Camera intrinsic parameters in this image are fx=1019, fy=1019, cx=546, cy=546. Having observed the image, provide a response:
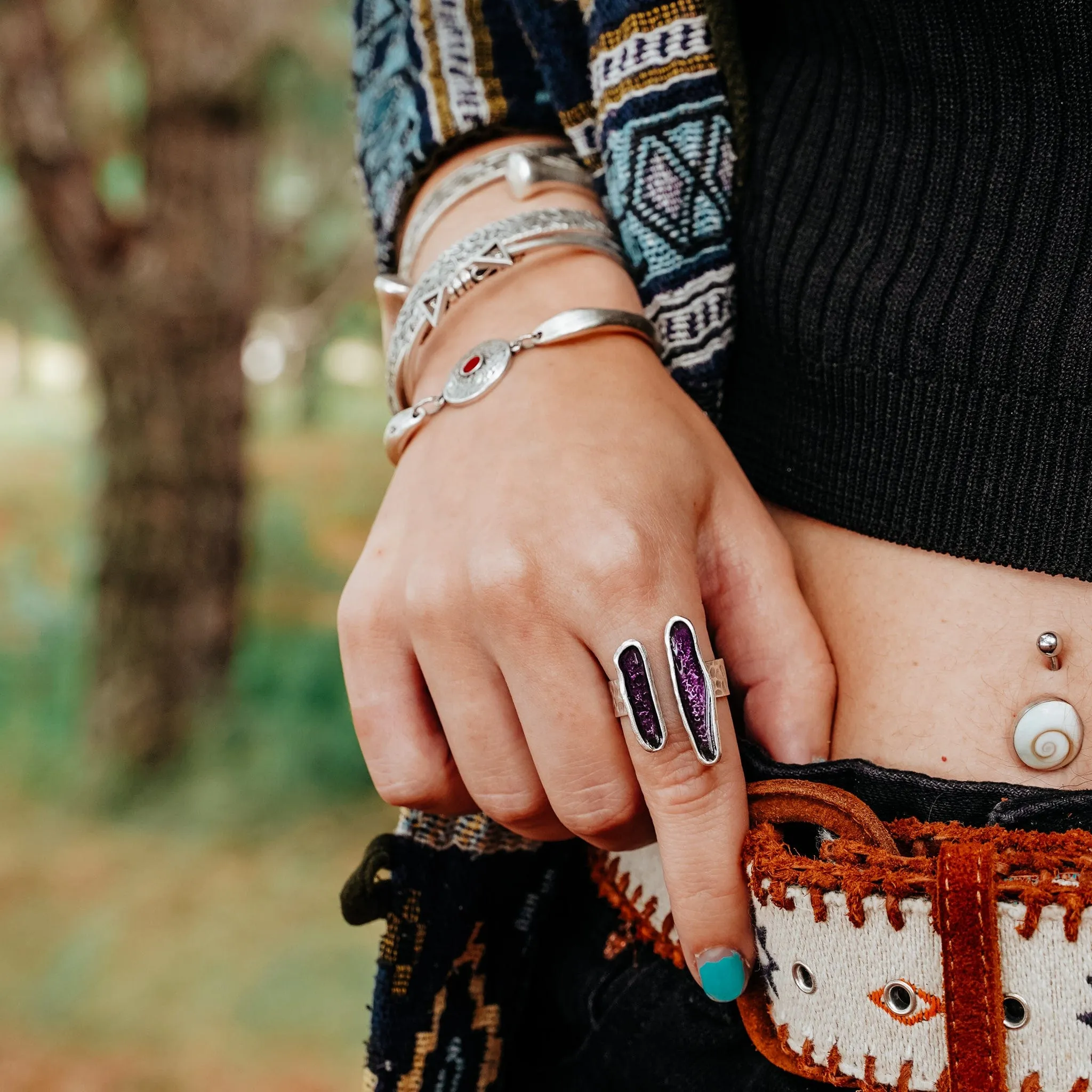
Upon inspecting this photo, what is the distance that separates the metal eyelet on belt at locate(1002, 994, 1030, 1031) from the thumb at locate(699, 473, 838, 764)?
0.61ft

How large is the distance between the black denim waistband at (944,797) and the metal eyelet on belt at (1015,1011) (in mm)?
89

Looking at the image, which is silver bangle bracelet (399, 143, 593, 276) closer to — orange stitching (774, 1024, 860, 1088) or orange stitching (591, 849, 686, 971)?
orange stitching (591, 849, 686, 971)

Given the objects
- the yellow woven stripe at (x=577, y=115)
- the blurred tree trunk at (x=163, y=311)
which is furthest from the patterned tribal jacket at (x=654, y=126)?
the blurred tree trunk at (x=163, y=311)

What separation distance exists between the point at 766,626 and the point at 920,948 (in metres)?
0.21

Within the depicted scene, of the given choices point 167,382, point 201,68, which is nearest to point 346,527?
point 167,382

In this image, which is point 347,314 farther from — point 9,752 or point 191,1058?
point 191,1058

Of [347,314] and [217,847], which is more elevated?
[347,314]

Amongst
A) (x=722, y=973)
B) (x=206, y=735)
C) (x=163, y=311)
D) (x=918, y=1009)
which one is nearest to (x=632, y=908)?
(x=722, y=973)

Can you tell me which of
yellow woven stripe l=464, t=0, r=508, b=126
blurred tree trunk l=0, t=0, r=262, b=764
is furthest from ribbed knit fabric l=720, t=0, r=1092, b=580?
blurred tree trunk l=0, t=0, r=262, b=764

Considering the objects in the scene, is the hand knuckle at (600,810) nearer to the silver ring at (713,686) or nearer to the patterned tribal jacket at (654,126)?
the silver ring at (713,686)

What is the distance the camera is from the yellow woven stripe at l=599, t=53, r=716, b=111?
29.9 inches

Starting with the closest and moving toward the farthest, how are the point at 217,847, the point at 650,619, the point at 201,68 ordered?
the point at 650,619 → the point at 201,68 → the point at 217,847

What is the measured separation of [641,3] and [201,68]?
10.5 feet

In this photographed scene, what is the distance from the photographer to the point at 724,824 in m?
0.61
